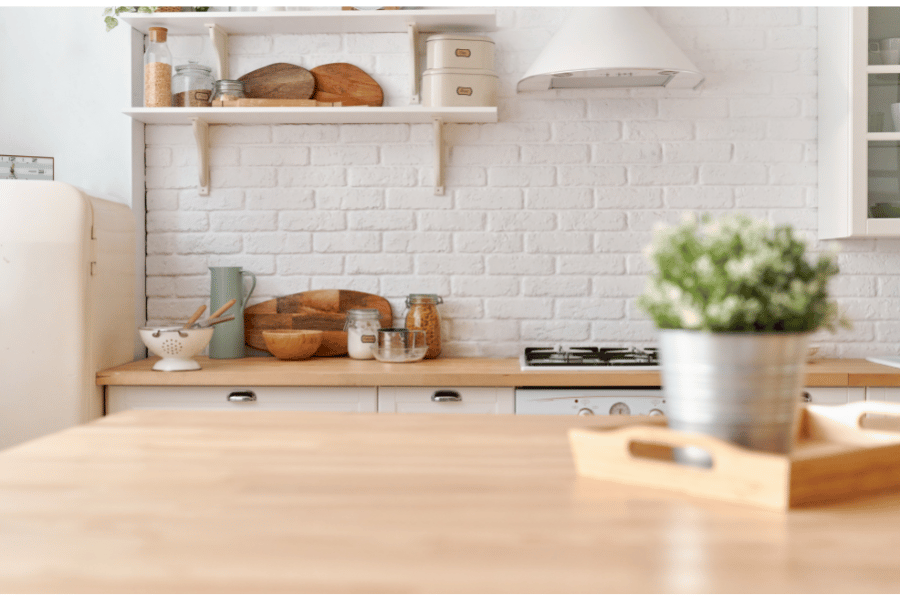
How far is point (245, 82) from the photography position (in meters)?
3.08

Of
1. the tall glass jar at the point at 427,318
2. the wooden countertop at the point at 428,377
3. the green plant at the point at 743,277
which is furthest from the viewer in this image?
the tall glass jar at the point at 427,318

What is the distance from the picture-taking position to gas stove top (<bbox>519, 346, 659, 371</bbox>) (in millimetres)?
2570

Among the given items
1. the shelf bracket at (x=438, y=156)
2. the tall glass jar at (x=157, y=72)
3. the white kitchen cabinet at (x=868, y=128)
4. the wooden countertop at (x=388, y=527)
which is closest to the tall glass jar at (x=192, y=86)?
the tall glass jar at (x=157, y=72)

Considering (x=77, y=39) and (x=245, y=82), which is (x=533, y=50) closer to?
(x=245, y=82)

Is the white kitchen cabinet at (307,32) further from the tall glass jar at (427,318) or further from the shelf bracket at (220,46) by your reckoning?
the tall glass jar at (427,318)

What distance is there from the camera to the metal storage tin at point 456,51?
2.89m

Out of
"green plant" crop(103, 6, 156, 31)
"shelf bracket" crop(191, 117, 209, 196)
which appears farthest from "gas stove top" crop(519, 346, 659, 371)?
"green plant" crop(103, 6, 156, 31)

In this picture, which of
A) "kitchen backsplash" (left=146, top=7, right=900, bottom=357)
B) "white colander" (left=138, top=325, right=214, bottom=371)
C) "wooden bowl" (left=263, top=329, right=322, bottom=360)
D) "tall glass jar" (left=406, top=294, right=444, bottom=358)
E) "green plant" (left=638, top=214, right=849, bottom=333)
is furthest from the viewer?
"kitchen backsplash" (left=146, top=7, right=900, bottom=357)

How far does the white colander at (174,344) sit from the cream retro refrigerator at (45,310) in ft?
0.63

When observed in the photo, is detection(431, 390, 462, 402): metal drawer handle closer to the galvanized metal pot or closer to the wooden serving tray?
the wooden serving tray

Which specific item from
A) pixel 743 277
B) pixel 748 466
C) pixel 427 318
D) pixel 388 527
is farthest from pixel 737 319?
pixel 427 318

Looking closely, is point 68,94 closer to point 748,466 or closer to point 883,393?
point 748,466

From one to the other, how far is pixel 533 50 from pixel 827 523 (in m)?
2.60

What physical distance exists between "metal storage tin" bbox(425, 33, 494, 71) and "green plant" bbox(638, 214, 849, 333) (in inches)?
87.1
